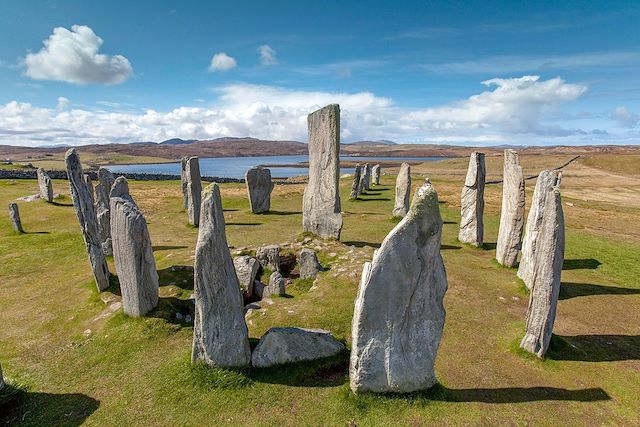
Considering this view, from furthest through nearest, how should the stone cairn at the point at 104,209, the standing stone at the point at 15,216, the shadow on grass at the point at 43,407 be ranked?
the standing stone at the point at 15,216
the stone cairn at the point at 104,209
the shadow on grass at the point at 43,407

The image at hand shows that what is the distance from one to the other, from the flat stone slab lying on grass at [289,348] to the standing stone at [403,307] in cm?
142

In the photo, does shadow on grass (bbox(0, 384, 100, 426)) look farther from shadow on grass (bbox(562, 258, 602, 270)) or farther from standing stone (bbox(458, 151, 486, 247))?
shadow on grass (bbox(562, 258, 602, 270))

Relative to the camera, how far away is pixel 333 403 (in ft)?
24.5

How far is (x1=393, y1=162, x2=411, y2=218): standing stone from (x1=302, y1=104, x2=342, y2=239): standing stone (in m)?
6.96

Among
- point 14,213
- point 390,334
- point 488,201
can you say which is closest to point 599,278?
point 390,334

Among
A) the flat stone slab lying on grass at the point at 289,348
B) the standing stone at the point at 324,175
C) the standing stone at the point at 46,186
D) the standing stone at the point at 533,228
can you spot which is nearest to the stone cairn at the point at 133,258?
the flat stone slab lying on grass at the point at 289,348

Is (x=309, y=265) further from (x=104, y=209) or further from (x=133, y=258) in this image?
(x=104, y=209)

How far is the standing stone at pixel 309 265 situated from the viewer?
14.2 m

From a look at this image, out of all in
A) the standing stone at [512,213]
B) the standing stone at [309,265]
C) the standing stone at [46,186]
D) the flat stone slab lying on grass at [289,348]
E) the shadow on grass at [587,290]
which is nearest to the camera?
the flat stone slab lying on grass at [289,348]

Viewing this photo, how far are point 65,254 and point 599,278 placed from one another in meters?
24.6

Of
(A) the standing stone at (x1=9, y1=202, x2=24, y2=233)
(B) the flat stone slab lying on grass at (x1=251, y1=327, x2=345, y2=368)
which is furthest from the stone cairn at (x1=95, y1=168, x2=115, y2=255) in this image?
(B) the flat stone slab lying on grass at (x1=251, y1=327, x2=345, y2=368)

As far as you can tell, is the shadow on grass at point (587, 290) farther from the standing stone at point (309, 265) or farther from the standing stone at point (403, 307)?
the standing stone at point (309, 265)

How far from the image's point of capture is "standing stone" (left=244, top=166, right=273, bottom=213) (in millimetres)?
26641

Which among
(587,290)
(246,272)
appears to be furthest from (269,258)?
(587,290)
